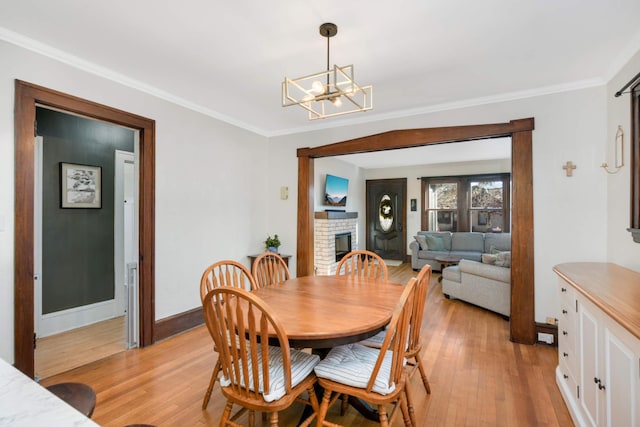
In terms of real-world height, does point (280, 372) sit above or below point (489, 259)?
below

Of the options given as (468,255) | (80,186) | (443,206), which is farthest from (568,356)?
(443,206)

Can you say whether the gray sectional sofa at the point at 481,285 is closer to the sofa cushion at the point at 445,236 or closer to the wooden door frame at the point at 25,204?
the sofa cushion at the point at 445,236

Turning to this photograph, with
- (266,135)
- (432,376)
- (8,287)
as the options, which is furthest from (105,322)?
(432,376)

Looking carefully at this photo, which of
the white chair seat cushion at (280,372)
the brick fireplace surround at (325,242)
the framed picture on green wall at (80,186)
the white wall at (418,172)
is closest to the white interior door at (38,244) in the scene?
the framed picture on green wall at (80,186)

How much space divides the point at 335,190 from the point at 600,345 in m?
5.31

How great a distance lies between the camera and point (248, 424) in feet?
6.40

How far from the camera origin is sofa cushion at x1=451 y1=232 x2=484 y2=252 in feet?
22.3

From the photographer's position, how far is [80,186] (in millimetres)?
3582

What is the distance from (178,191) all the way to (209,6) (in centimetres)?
196

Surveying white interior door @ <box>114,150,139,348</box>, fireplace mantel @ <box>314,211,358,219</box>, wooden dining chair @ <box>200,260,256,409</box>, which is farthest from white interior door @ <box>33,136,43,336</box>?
fireplace mantel @ <box>314,211,358,219</box>

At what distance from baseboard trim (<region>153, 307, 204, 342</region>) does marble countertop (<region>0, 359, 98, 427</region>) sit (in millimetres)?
2546

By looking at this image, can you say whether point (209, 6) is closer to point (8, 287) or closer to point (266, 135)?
point (8, 287)

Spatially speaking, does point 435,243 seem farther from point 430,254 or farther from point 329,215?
point 329,215

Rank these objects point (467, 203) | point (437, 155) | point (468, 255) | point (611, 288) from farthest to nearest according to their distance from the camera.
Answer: point (467, 203) → point (437, 155) → point (468, 255) → point (611, 288)
